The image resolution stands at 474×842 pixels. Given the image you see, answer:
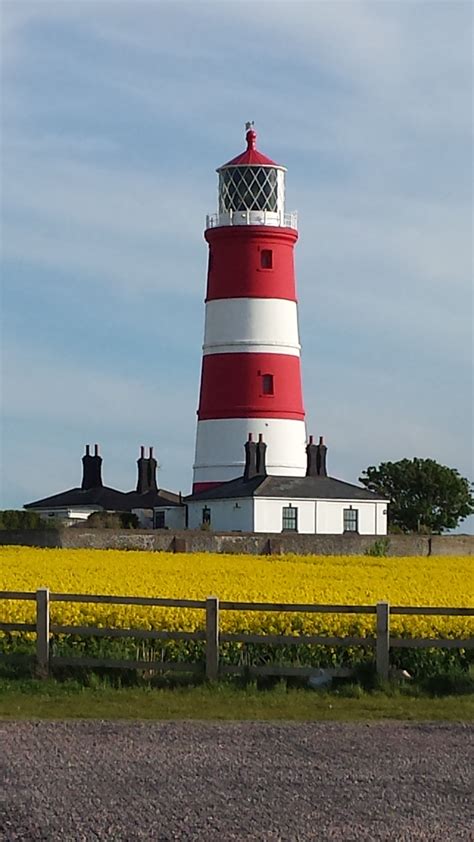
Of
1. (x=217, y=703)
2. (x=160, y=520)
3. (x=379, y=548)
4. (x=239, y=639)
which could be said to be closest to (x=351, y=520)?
(x=160, y=520)

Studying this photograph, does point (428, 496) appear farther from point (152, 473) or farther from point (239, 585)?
point (239, 585)

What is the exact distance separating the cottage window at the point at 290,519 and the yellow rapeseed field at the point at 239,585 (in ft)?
56.4

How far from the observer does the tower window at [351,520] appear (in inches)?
2421

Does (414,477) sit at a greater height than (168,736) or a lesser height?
greater

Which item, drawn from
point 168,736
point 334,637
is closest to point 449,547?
point 334,637

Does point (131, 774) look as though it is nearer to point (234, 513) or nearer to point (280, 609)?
point (280, 609)

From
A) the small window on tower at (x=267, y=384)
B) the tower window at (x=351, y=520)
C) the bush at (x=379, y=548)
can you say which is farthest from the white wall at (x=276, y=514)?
the bush at (x=379, y=548)

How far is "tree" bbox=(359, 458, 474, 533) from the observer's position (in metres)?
75.4

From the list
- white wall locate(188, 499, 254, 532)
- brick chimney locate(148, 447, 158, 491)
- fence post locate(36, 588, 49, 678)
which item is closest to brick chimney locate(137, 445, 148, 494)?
brick chimney locate(148, 447, 158, 491)

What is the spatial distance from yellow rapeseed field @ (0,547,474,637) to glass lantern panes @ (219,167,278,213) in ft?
68.2

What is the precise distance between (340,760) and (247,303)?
44.6 m

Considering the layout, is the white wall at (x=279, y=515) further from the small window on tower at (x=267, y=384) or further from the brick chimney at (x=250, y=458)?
the small window on tower at (x=267, y=384)

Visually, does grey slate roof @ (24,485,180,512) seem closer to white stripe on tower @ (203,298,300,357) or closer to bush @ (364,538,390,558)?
white stripe on tower @ (203,298,300,357)

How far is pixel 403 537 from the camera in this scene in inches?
1924
